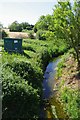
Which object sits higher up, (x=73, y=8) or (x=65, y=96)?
(x=73, y=8)

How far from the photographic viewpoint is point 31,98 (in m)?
15.4

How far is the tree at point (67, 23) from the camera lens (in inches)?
1171

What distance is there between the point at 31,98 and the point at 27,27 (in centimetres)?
9484

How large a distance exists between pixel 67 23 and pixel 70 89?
1000cm

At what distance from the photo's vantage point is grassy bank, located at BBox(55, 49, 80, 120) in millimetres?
18203

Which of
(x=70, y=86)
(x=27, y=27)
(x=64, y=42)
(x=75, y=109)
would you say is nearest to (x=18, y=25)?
(x=27, y=27)

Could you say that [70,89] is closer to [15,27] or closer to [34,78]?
[34,78]

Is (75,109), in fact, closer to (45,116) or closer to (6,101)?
(45,116)

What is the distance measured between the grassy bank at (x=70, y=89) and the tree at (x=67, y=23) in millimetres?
3381

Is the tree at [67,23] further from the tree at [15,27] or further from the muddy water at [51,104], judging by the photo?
the tree at [15,27]

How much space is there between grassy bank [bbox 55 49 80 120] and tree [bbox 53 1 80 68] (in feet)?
11.1

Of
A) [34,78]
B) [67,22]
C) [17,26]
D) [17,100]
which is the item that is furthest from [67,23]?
[17,26]

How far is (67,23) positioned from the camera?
3008cm

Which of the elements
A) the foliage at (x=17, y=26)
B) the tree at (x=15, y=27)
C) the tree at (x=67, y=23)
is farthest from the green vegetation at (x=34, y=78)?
the foliage at (x=17, y=26)
